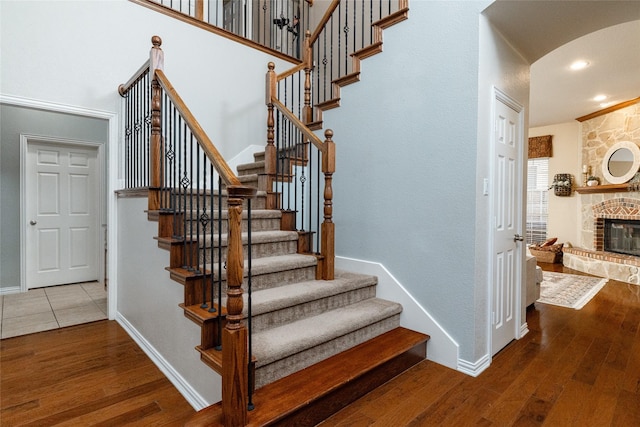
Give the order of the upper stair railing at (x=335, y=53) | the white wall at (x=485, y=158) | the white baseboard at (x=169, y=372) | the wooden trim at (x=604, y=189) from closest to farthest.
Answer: the white baseboard at (x=169, y=372) < the white wall at (x=485, y=158) < the upper stair railing at (x=335, y=53) < the wooden trim at (x=604, y=189)

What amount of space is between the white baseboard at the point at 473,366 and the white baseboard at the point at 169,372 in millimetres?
1683

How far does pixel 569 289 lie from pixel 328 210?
416 cm

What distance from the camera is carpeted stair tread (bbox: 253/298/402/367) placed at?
5.91 ft

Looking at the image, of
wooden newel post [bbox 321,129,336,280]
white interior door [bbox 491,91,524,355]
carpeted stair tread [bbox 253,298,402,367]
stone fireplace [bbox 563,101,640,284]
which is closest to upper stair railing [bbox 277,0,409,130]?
wooden newel post [bbox 321,129,336,280]

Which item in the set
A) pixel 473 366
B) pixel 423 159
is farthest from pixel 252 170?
pixel 473 366

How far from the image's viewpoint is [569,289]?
15.3ft

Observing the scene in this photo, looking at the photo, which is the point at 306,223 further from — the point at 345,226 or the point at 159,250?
the point at 159,250

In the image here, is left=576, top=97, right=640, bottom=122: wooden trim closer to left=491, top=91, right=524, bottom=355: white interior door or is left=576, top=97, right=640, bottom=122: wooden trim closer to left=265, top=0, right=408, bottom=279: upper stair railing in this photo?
left=265, top=0, right=408, bottom=279: upper stair railing

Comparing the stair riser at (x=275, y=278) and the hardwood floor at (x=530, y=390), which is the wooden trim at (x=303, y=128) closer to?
the stair riser at (x=275, y=278)

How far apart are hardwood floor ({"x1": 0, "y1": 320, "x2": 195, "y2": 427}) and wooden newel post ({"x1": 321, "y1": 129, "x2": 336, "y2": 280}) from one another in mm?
1324

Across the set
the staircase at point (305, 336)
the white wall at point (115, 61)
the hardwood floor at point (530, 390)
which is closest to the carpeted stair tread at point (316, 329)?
the staircase at point (305, 336)

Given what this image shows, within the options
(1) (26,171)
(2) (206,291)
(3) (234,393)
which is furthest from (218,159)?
(1) (26,171)

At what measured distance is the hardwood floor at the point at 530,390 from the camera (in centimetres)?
179

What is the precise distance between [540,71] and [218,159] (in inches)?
191
